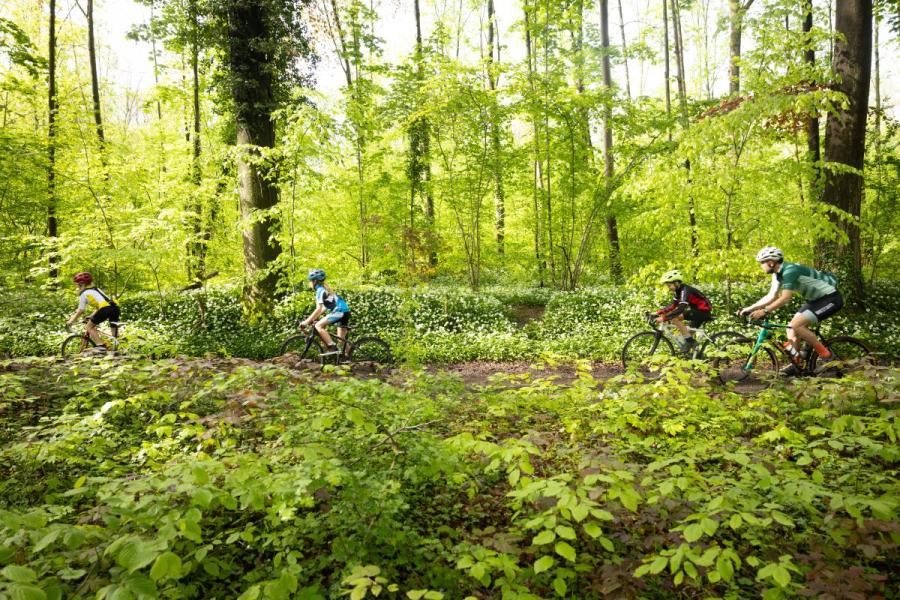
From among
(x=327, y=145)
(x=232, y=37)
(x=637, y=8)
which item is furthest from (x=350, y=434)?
(x=637, y=8)

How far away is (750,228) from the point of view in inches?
401

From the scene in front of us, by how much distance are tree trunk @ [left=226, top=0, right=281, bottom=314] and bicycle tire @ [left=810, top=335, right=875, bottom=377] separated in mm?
11040

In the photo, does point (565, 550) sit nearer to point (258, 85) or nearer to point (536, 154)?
point (258, 85)

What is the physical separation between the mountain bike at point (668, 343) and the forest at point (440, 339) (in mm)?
107

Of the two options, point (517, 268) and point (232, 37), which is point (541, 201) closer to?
point (517, 268)

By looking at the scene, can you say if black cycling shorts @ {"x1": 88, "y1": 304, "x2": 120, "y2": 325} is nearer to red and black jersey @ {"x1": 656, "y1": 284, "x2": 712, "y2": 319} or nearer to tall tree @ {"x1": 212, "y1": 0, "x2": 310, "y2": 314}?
tall tree @ {"x1": 212, "y1": 0, "x2": 310, "y2": 314}

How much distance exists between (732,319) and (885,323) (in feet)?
9.82

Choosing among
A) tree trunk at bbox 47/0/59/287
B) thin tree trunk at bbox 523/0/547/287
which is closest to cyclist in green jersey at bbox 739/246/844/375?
thin tree trunk at bbox 523/0/547/287

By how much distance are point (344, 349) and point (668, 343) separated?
670cm

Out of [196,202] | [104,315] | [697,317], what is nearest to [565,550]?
[697,317]

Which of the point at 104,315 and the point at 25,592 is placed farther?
the point at 104,315

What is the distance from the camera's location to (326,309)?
9.20 meters

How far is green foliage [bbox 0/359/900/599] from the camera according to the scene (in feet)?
6.73

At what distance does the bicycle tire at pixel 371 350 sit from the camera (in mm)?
9539
